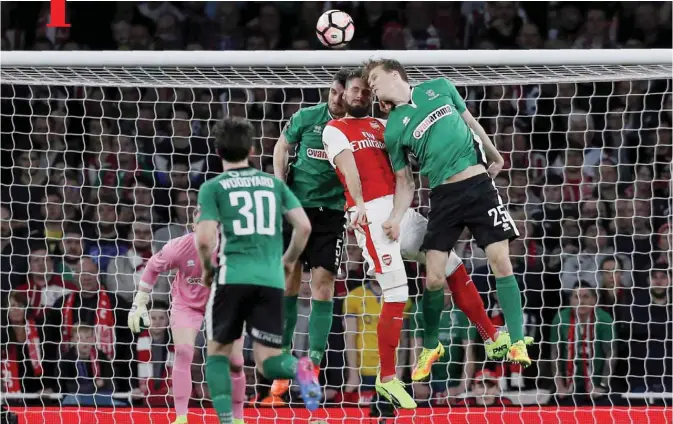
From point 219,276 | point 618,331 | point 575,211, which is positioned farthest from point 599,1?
point 219,276

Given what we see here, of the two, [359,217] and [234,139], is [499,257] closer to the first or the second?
[359,217]

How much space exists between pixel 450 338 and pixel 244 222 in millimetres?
3711

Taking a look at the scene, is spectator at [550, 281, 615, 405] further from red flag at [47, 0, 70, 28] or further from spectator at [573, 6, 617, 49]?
red flag at [47, 0, 70, 28]

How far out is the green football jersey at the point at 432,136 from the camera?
22.6ft

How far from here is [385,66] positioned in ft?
22.8

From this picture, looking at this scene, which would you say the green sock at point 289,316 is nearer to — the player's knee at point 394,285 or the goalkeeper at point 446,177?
the player's knee at point 394,285

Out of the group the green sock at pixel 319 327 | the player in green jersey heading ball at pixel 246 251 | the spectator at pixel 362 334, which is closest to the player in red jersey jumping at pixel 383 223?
the green sock at pixel 319 327

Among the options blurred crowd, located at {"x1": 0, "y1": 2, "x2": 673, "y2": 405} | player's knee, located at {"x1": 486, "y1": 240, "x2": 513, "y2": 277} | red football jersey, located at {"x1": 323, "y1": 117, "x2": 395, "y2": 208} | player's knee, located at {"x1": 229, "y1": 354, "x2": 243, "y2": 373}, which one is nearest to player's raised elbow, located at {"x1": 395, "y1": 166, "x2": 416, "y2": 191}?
red football jersey, located at {"x1": 323, "y1": 117, "x2": 395, "y2": 208}

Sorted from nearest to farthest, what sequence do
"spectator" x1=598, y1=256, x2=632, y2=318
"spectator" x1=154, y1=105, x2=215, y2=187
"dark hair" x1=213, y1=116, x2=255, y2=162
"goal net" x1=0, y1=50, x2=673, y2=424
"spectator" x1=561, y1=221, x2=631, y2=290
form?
1. "dark hair" x1=213, y1=116, x2=255, y2=162
2. "goal net" x1=0, y1=50, x2=673, y2=424
3. "spectator" x1=598, y1=256, x2=632, y2=318
4. "spectator" x1=561, y1=221, x2=631, y2=290
5. "spectator" x1=154, y1=105, x2=215, y2=187

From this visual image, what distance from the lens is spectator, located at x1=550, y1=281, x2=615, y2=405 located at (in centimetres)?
914

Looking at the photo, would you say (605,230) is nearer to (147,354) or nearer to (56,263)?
(147,354)

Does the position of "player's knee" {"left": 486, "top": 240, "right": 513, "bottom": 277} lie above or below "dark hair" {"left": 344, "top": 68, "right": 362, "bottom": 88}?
below

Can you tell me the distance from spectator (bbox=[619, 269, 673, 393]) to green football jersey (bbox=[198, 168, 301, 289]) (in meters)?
4.31

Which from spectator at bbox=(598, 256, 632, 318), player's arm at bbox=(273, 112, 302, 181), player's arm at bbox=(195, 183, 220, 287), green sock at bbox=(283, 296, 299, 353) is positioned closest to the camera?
player's arm at bbox=(195, 183, 220, 287)
